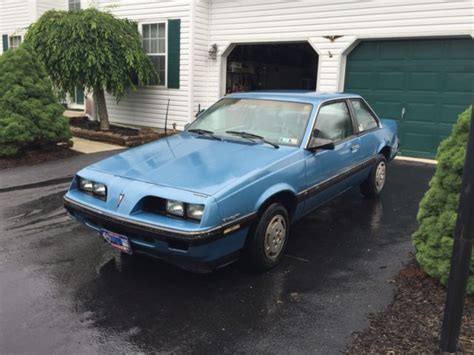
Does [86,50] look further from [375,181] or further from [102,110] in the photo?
[375,181]

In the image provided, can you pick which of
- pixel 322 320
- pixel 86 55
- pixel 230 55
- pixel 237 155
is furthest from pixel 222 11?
pixel 322 320

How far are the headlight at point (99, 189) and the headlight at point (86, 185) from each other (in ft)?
0.18

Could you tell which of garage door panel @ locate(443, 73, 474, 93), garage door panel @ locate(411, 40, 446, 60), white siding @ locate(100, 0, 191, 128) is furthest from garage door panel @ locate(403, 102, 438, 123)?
white siding @ locate(100, 0, 191, 128)

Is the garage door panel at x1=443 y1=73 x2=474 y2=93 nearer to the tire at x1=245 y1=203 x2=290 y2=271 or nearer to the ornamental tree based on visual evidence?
the tire at x1=245 y1=203 x2=290 y2=271

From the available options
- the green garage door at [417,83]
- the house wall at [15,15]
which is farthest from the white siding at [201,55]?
Result: the house wall at [15,15]

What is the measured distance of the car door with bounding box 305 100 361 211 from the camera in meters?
4.42

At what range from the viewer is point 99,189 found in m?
3.80

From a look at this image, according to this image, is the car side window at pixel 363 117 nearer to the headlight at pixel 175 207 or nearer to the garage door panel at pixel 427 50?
the headlight at pixel 175 207

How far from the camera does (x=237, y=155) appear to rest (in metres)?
4.04

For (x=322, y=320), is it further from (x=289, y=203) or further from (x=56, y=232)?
(x=56, y=232)

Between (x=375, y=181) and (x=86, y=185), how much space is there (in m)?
4.02

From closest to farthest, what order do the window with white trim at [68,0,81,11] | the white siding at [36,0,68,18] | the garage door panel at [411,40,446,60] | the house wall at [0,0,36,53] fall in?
1. the garage door panel at [411,40,446,60]
2. the window with white trim at [68,0,81,11]
3. the white siding at [36,0,68,18]
4. the house wall at [0,0,36,53]

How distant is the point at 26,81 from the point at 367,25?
7067 millimetres

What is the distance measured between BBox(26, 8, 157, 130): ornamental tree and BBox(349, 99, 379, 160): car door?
674 cm
